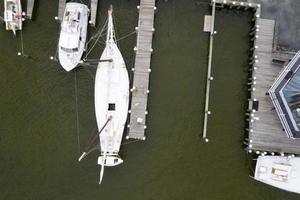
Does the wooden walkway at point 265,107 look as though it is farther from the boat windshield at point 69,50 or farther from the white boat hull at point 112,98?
the boat windshield at point 69,50

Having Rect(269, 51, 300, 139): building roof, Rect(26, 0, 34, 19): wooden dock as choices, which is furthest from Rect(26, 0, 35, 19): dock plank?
Rect(269, 51, 300, 139): building roof

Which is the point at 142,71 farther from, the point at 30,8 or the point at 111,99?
the point at 30,8

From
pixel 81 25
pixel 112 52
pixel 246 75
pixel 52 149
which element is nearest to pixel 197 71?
pixel 246 75

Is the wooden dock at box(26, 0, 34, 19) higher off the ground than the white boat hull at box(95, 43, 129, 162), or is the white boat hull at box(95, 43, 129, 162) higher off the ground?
the wooden dock at box(26, 0, 34, 19)

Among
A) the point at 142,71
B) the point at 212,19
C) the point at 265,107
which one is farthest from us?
the point at 212,19

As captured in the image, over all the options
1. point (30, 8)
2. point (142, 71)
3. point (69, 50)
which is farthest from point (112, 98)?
point (30, 8)

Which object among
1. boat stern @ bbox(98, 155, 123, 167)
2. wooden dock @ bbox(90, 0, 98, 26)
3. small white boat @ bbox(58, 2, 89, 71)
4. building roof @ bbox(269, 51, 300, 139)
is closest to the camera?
building roof @ bbox(269, 51, 300, 139)

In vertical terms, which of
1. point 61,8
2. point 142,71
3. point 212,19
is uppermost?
point 61,8

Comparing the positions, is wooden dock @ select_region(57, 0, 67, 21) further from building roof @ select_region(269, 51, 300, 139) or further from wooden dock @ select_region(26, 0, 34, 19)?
building roof @ select_region(269, 51, 300, 139)
